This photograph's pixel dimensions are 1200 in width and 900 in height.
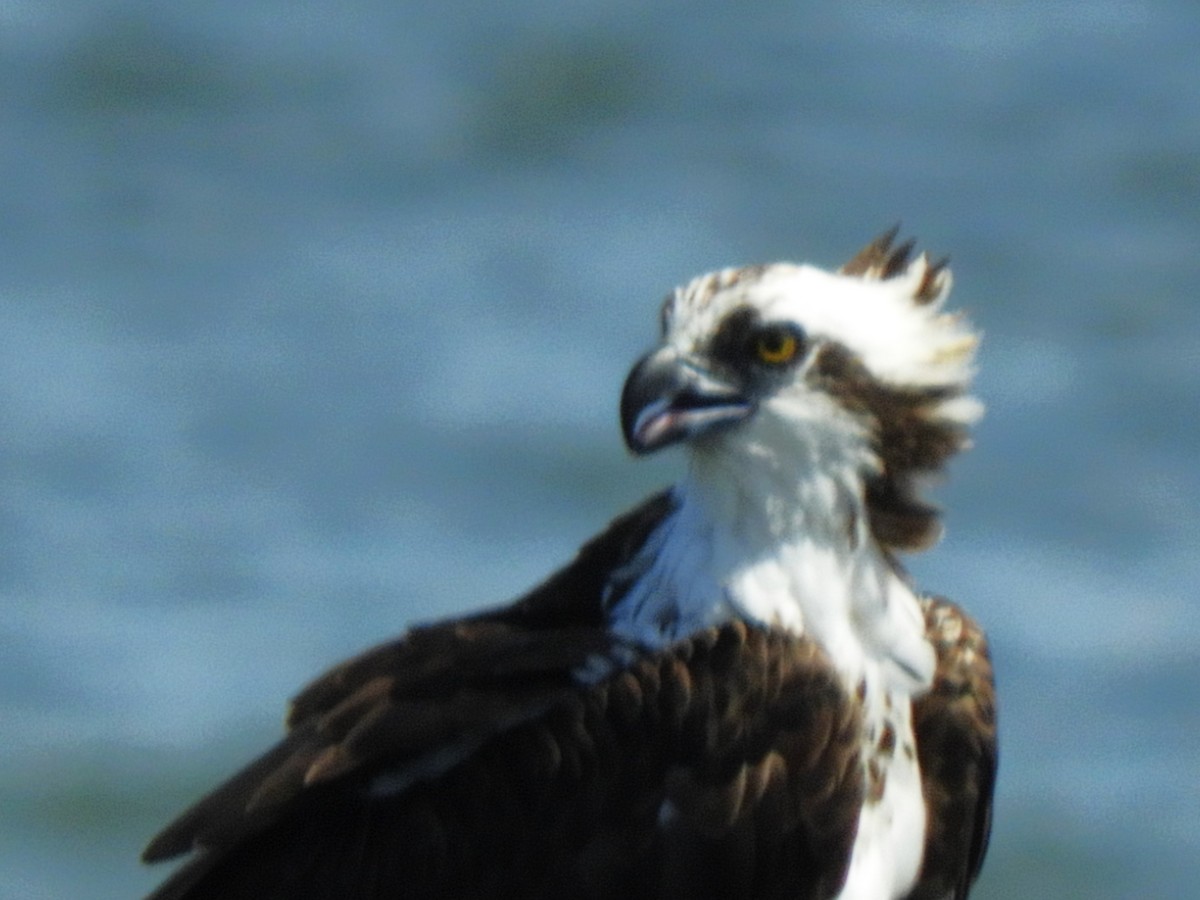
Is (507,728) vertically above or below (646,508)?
below

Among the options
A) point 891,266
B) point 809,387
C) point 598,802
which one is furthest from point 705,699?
point 891,266

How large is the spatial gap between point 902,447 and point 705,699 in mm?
998

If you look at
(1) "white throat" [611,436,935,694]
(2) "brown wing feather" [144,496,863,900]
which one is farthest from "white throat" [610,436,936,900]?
(2) "brown wing feather" [144,496,863,900]

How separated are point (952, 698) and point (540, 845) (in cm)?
144

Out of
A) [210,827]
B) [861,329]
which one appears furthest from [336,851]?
[861,329]

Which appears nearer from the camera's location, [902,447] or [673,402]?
[673,402]

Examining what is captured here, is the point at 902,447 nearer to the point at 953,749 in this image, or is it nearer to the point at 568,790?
the point at 953,749

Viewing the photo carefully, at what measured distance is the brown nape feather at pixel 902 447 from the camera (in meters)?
8.62

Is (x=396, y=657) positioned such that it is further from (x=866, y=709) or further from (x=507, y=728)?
(x=866, y=709)

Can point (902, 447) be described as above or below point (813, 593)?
above

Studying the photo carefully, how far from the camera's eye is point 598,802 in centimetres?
836

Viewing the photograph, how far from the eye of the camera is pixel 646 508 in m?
9.17

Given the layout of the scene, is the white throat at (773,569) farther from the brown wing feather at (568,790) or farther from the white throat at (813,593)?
the brown wing feather at (568,790)

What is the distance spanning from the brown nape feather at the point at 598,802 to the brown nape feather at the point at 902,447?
571mm
